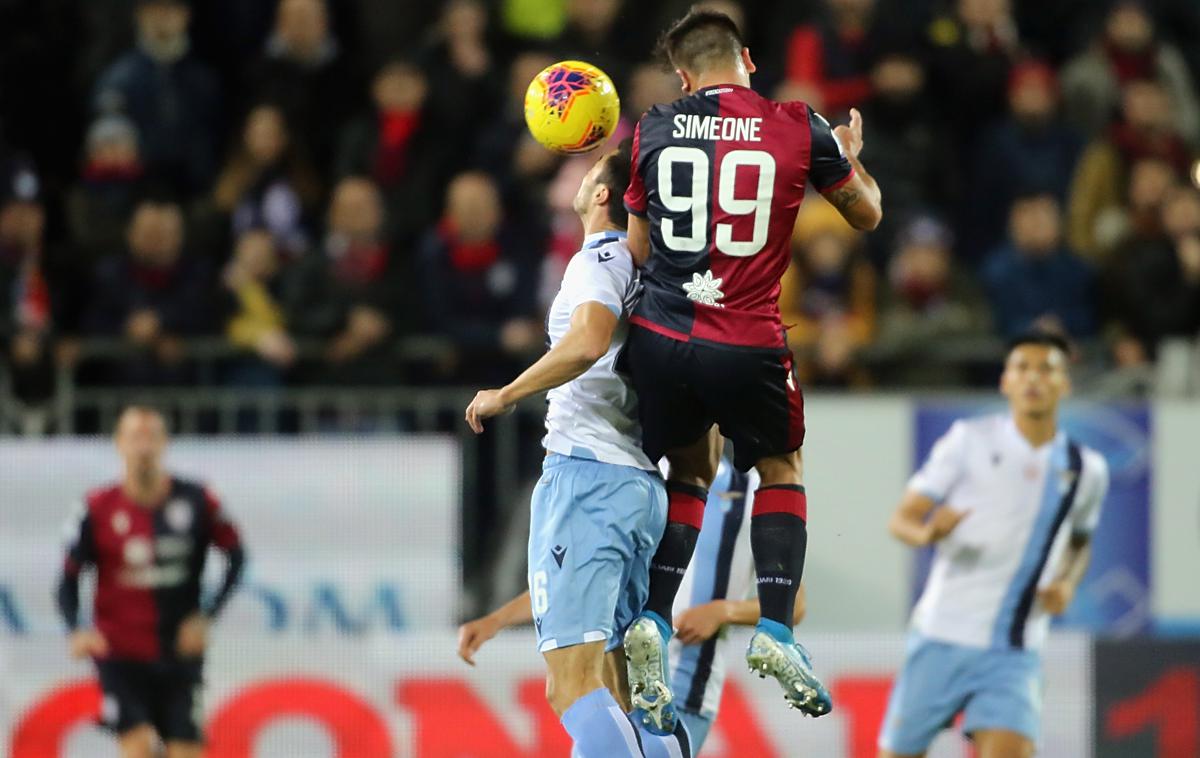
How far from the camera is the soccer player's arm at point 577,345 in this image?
5.70m

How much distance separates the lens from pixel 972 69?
1277cm

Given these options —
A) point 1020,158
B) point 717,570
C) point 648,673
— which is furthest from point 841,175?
point 1020,158

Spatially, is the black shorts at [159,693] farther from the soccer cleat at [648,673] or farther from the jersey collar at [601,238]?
the jersey collar at [601,238]

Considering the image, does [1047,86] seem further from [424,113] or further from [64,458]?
[64,458]

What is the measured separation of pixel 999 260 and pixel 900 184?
79 cm

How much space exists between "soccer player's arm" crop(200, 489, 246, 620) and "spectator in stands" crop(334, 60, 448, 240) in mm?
2743

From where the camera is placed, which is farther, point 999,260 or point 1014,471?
point 999,260

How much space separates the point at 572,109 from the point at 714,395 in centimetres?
97

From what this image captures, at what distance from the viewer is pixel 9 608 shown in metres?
10.7

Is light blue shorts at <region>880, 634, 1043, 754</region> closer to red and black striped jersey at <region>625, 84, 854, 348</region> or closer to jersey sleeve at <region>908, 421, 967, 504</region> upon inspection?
jersey sleeve at <region>908, 421, 967, 504</region>

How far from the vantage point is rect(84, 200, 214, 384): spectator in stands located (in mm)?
11273

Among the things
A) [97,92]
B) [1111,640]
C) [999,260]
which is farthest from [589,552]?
[97,92]

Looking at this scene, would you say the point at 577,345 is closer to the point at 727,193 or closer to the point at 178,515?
the point at 727,193

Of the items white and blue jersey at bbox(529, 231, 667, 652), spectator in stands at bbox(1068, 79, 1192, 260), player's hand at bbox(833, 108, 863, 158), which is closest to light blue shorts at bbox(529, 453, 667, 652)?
white and blue jersey at bbox(529, 231, 667, 652)
